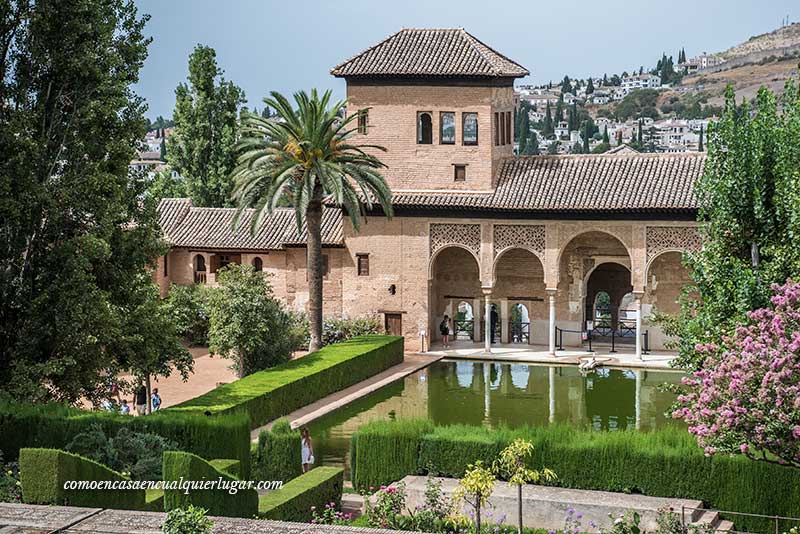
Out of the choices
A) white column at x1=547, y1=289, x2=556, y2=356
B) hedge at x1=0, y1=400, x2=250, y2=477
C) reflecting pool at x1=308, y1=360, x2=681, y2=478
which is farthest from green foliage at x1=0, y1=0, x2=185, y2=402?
white column at x1=547, y1=289, x2=556, y2=356

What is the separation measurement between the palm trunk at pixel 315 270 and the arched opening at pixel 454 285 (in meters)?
5.03

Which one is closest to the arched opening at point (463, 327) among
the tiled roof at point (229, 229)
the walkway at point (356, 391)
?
the walkway at point (356, 391)

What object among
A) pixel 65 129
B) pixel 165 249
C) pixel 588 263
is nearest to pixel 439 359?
pixel 588 263

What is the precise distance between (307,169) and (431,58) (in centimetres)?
560

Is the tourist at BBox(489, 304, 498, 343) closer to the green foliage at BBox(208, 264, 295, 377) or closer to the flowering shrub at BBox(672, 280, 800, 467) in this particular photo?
the green foliage at BBox(208, 264, 295, 377)

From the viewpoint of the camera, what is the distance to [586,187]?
39.7 metres

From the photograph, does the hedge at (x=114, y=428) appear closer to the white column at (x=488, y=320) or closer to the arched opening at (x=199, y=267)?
the white column at (x=488, y=320)

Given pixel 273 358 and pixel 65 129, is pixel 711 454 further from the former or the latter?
pixel 273 358

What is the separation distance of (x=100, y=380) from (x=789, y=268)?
1259 cm

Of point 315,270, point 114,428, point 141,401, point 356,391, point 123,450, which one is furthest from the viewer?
point 315,270

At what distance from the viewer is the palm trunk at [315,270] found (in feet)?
124

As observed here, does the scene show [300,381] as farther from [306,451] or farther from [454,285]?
[454,285]

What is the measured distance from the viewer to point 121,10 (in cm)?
2858

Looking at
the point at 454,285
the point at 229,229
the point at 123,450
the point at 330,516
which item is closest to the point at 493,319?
the point at 454,285
